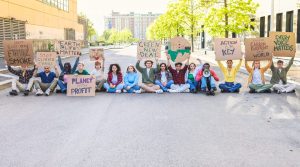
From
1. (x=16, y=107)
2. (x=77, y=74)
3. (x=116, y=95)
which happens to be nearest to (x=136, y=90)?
(x=116, y=95)

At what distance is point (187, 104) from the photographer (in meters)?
10.0

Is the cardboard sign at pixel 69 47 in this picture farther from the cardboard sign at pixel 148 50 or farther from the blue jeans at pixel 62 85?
the cardboard sign at pixel 148 50

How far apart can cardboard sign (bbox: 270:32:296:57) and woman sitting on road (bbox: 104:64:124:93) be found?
201 inches

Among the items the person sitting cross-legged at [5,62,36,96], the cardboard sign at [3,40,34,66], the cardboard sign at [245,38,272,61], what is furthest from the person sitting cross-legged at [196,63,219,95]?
the cardboard sign at [3,40,34,66]

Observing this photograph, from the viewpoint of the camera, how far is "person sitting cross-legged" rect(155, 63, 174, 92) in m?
12.3

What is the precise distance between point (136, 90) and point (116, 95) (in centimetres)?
79

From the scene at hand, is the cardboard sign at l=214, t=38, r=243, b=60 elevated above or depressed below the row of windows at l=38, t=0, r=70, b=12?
below

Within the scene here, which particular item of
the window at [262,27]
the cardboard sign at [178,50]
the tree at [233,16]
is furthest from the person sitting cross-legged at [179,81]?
the window at [262,27]

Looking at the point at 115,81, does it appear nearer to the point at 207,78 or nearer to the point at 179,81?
the point at 179,81

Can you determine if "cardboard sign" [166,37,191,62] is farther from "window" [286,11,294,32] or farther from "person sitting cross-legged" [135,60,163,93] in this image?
"window" [286,11,294,32]

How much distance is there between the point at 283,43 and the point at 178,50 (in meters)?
3.50

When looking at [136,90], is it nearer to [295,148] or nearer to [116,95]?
[116,95]

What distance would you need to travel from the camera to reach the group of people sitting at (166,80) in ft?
38.6

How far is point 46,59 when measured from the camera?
498 inches
